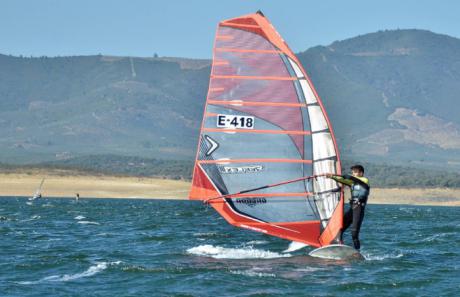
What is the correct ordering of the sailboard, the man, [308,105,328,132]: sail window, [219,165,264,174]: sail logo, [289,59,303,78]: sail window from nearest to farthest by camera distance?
the man < [308,105,328,132]: sail window < [289,59,303,78]: sail window < the sailboard < [219,165,264,174]: sail logo

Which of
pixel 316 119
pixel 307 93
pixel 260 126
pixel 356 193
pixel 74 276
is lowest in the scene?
pixel 74 276

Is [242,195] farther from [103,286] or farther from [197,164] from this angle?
[103,286]

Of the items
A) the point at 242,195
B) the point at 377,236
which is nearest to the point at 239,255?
the point at 242,195

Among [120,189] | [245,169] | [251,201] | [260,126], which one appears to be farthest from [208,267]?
[120,189]

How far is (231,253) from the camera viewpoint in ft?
106

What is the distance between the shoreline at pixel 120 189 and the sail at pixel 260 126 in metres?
99.9

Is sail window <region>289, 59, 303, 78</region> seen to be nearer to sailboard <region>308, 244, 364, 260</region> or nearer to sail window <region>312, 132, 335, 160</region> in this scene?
sail window <region>312, 132, 335, 160</region>

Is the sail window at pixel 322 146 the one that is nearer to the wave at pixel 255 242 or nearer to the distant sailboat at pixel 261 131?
the distant sailboat at pixel 261 131

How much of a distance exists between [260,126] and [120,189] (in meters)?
112

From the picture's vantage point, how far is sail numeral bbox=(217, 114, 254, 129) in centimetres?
2955

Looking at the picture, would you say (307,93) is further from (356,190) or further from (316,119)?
(356,190)

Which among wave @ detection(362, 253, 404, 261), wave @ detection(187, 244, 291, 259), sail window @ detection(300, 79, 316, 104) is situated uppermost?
sail window @ detection(300, 79, 316, 104)

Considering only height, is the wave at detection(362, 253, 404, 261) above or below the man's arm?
below

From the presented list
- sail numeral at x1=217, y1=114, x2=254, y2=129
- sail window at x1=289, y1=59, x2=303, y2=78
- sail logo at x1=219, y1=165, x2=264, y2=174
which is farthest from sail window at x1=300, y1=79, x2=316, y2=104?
sail logo at x1=219, y1=165, x2=264, y2=174
